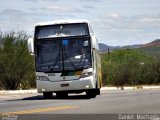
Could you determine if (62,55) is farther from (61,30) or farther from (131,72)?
(131,72)

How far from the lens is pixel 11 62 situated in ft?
138

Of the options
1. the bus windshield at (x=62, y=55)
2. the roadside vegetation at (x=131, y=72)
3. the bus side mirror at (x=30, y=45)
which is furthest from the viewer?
the roadside vegetation at (x=131, y=72)

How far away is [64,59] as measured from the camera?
26031 millimetres

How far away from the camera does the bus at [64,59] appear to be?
84.7 feet

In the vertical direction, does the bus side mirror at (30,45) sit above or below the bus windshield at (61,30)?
below

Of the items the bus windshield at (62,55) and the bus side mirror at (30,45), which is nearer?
the bus side mirror at (30,45)

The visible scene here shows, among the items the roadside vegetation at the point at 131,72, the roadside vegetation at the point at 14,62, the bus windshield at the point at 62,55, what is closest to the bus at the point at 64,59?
the bus windshield at the point at 62,55

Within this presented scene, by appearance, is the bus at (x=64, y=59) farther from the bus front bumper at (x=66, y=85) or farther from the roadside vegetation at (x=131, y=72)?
the roadside vegetation at (x=131, y=72)

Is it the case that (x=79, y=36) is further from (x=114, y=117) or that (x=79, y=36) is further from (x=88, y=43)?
(x=114, y=117)

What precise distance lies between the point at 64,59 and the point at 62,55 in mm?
214

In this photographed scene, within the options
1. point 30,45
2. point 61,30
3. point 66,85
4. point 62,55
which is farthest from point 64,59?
point 30,45

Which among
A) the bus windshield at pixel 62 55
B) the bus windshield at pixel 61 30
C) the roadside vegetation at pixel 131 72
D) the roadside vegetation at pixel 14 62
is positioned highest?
the bus windshield at pixel 61 30

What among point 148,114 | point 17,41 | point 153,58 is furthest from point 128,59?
point 148,114

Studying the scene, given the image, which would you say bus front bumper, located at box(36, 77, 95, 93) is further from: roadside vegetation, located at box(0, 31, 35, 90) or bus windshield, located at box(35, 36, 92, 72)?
roadside vegetation, located at box(0, 31, 35, 90)
